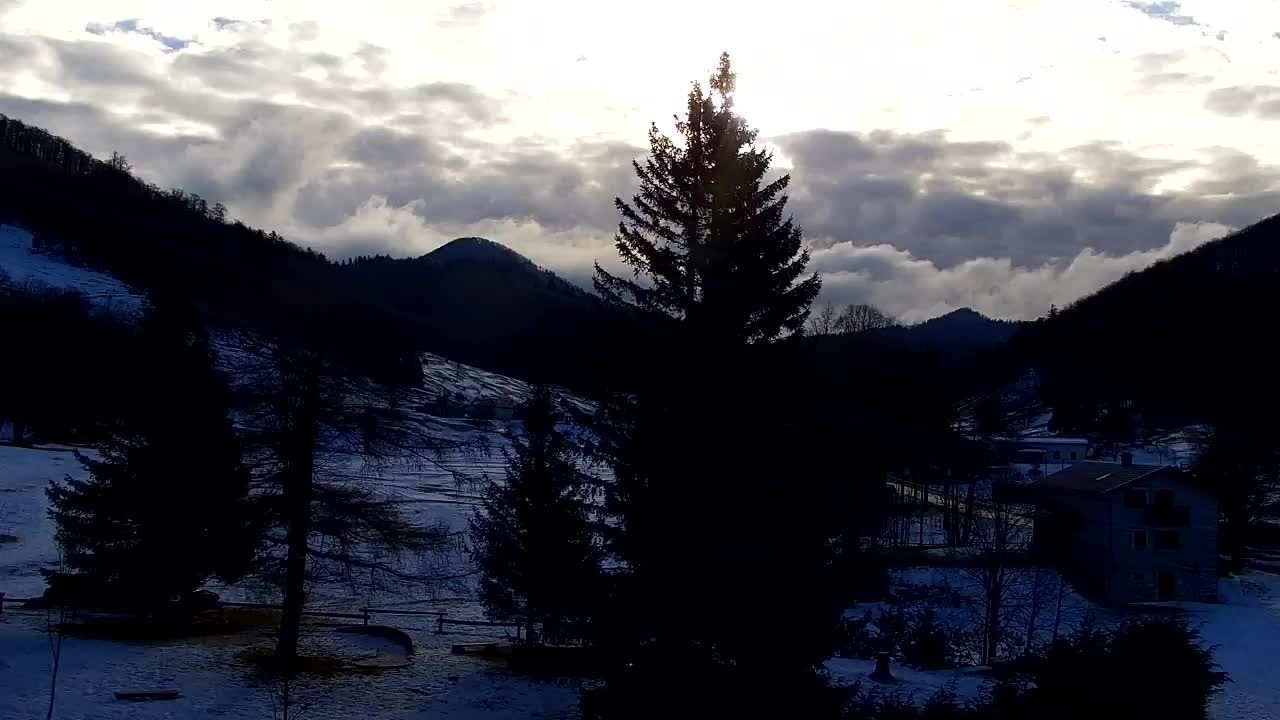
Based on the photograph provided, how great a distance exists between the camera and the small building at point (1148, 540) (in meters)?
49.0

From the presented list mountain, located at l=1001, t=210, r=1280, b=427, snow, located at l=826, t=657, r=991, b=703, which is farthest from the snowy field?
mountain, located at l=1001, t=210, r=1280, b=427

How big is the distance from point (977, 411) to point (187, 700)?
51903 mm

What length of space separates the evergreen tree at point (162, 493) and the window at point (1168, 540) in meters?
45.8

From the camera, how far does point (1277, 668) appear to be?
33.5m

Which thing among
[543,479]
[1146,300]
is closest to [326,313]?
[543,479]

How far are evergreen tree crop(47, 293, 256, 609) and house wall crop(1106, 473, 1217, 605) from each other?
43.7 meters

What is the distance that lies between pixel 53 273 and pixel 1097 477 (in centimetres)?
16509

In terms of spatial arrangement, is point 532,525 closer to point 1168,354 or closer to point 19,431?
point 19,431

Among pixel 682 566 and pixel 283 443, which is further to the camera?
pixel 283 443

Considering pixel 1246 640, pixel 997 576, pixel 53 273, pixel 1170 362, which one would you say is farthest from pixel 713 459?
pixel 53 273

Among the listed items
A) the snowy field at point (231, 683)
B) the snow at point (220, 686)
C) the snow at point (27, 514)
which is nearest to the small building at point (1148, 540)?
the snowy field at point (231, 683)

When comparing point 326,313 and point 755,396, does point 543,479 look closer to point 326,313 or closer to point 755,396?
point 326,313

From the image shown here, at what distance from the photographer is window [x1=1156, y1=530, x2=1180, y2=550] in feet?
162

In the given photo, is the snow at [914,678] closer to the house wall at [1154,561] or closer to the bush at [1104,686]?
the bush at [1104,686]
